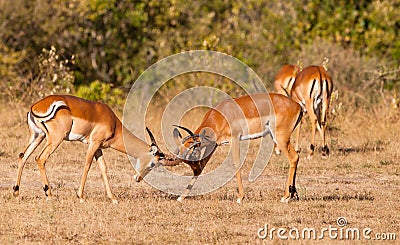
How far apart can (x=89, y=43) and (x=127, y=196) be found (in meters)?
14.6

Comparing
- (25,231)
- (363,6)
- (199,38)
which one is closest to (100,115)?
(25,231)

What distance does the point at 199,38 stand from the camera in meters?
23.0

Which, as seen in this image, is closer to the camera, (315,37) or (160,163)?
(160,163)

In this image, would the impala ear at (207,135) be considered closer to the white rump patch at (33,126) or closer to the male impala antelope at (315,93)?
the white rump patch at (33,126)

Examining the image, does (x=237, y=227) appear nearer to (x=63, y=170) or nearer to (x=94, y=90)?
(x=63, y=170)

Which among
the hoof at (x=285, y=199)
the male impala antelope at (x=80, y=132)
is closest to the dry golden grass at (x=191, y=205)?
the hoof at (x=285, y=199)

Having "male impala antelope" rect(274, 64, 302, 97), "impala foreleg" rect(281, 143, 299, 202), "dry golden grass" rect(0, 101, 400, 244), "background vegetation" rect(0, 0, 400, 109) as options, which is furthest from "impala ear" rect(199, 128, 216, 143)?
"background vegetation" rect(0, 0, 400, 109)

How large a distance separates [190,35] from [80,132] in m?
14.3

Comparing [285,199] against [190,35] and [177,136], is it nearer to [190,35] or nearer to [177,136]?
[177,136]

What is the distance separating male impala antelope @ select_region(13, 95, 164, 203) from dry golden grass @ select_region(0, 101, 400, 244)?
408mm

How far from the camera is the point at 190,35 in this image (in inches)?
928

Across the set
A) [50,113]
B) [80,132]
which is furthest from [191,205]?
[50,113]

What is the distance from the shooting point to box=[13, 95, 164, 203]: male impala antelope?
9.39 metres

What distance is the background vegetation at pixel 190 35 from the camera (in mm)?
20766
